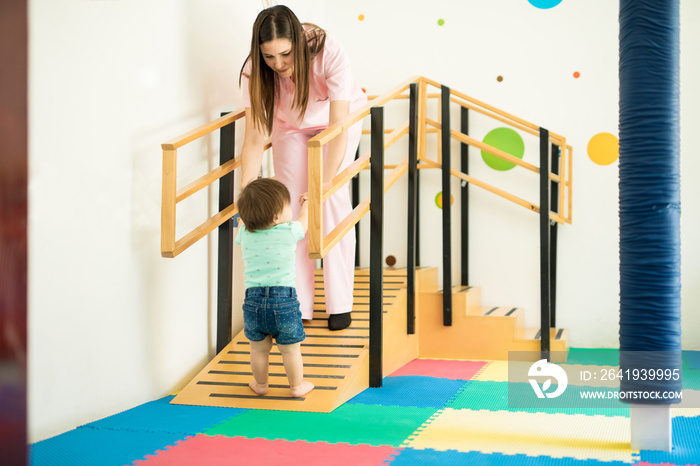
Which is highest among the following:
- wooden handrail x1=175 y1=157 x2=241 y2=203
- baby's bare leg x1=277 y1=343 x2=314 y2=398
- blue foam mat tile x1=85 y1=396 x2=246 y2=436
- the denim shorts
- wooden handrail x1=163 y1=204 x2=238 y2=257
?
wooden handrail x1=175 y1=157 x2=241 y2=203

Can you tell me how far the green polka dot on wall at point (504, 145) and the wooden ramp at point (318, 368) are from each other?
1.21 m

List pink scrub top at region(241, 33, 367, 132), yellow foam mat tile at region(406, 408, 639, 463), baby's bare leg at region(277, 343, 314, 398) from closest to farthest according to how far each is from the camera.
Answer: yellow foam mat tile at region(406, 408, 639, 463), baby's bare leg at region(277, 343, 314, 398), pink scrub top at region(241, 33, 367, 132)

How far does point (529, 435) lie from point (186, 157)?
1.59m

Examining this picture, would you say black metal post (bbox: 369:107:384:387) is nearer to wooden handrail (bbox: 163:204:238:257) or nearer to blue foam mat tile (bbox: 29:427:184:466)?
wooden handrail (bbox: 163:204:238:257)

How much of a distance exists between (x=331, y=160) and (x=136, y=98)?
709mm

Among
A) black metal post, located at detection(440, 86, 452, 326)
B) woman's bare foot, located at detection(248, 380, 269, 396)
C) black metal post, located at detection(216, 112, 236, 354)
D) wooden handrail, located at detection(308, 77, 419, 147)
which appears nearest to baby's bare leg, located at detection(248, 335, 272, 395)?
woman's bare foot, located at detection(248, 380, 269, 396)

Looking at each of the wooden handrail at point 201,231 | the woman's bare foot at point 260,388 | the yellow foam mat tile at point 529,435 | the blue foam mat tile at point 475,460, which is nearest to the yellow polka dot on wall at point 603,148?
the yellow foam mat tile at point 529,435

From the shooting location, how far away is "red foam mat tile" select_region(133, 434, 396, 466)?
1.66 metres

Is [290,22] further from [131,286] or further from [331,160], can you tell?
[131,286]

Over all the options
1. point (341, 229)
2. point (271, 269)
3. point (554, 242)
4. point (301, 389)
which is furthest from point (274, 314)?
point (554, 242)

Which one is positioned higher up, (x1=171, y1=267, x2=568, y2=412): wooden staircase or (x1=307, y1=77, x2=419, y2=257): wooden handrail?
(x1=307, y1=77, x2=419, y2=257): wooden handrail

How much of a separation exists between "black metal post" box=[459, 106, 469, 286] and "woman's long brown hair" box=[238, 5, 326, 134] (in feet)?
5.21

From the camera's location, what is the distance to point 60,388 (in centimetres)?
191

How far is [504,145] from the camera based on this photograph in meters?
3.96
